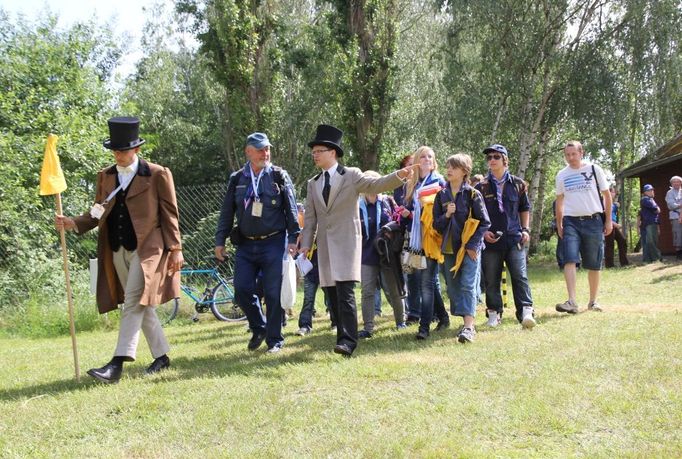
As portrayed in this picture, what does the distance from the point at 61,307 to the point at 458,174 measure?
791 cm

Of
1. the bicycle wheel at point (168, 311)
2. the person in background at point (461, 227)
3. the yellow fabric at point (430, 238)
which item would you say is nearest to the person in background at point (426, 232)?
the yellow fabric at point (430, 238)

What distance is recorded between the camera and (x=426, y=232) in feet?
22.8

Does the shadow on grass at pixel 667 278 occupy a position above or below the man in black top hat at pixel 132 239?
below

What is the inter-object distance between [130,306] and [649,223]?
1402cm

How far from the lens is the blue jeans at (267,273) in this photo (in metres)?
6.57

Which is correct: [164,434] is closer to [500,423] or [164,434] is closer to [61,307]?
[500,423]

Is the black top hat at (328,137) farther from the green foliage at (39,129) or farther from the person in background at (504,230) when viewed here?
the green foliage at (39,129)

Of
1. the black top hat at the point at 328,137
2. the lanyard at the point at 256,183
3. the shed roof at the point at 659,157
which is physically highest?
the shed roof at the point at 659,157

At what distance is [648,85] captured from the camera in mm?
19750

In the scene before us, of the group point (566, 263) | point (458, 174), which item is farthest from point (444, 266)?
point (566, 263)

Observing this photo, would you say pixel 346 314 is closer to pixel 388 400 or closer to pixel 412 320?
pixel 388 400

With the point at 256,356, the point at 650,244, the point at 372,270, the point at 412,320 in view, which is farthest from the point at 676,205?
the point at 256,356

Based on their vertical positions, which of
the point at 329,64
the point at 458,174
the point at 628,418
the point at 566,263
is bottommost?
the point at 628,418

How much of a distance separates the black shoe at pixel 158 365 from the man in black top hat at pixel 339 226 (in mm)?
1585
